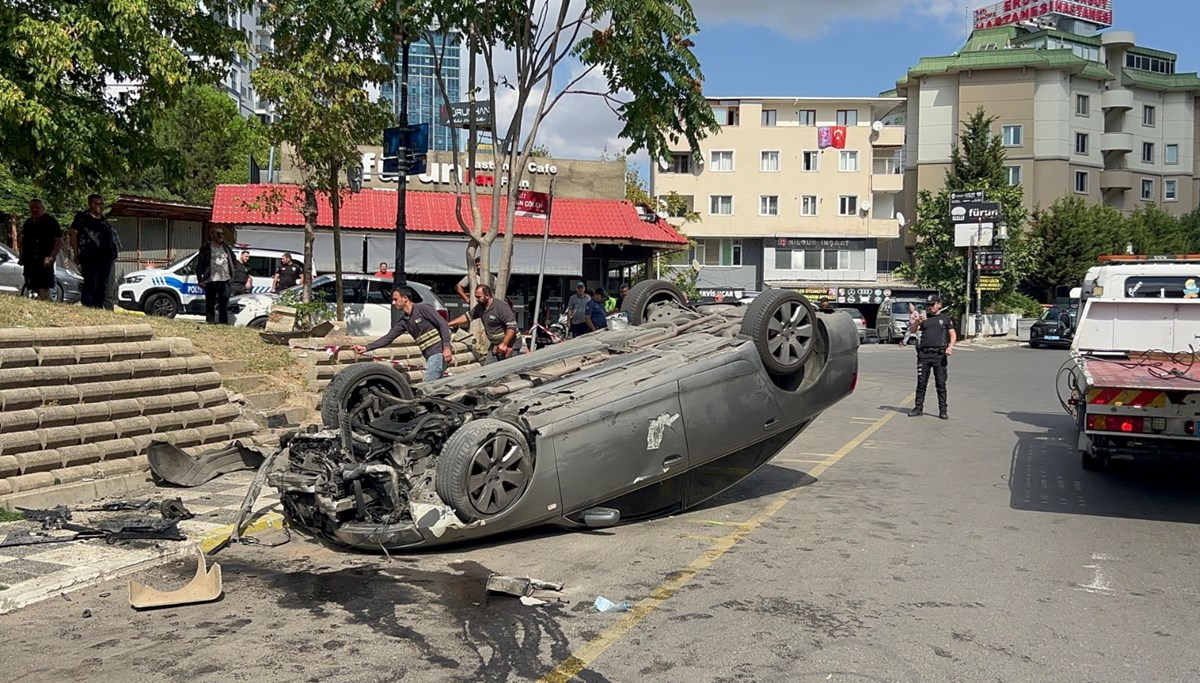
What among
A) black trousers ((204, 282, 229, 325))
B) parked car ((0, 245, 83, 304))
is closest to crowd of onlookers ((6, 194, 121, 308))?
black trousers ((204, 282, 229, 325))

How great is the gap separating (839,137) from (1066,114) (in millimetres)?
14662

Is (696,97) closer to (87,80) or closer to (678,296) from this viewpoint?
(678,296)

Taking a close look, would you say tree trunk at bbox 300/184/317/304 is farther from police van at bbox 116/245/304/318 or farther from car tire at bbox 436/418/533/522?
car tire at bbox 436/418/533/522

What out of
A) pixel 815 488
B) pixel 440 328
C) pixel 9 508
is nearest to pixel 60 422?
pixel 9 508

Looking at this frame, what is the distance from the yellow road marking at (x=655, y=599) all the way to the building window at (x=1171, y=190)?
7164 centimetres

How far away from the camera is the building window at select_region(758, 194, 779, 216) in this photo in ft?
198

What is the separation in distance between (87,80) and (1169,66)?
78865 mm

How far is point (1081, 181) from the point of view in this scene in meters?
64.1

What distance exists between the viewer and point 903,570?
653 centimetres

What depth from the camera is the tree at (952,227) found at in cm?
5031

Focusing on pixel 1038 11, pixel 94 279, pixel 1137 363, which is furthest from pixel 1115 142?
pixel 94 279

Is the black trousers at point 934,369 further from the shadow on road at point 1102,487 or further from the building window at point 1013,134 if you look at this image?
the building window at point 1013,134

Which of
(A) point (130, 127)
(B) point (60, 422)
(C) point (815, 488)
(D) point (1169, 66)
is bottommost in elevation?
(C) point (815, 488)

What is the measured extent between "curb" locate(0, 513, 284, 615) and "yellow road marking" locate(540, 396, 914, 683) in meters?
3.10
